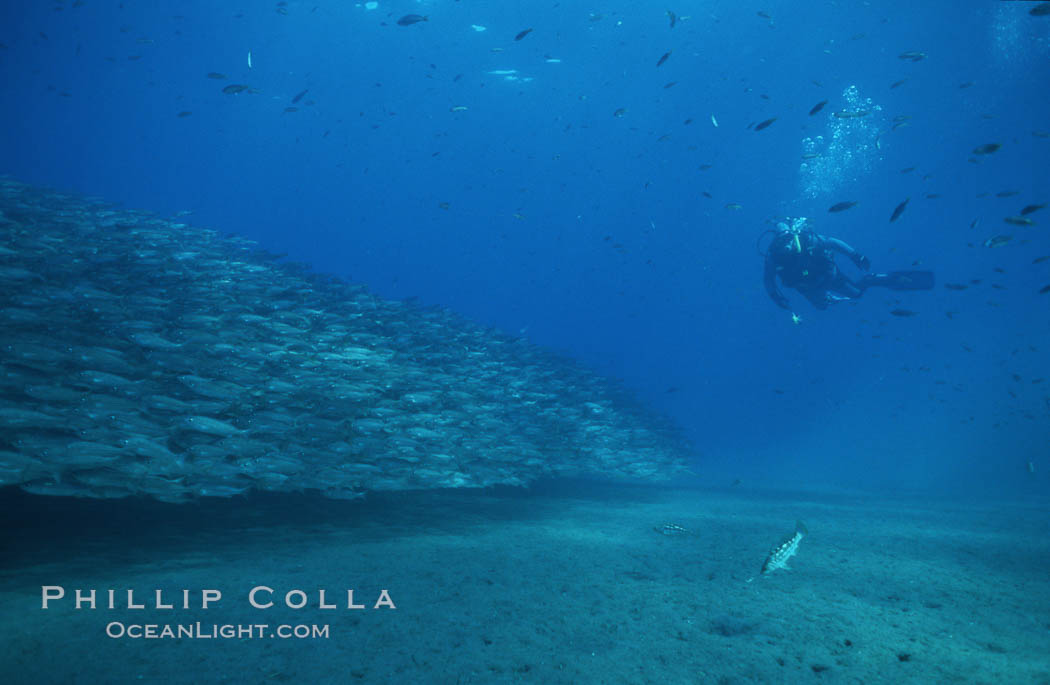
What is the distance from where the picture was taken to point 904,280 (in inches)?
623

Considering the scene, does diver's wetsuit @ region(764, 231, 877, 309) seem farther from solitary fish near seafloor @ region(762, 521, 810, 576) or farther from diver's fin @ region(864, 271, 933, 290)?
solitary fish near seafloor @ region(762, 521, 810, 576)

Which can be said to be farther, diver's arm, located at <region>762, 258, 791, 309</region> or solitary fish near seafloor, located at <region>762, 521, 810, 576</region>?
diver's arm, located at <region>762, 258, 791, 309</region>

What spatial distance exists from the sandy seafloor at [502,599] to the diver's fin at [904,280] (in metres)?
10.0

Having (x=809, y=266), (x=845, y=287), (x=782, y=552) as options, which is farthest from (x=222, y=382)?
(x=845, y=287)

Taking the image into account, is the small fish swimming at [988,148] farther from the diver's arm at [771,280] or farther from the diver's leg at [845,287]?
the diver's leg at [845,287]

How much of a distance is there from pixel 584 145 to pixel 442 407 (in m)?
50.3

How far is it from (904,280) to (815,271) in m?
3.37

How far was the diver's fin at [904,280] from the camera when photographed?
15.6 meters

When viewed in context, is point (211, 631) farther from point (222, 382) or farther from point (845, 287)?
point (845, 287)

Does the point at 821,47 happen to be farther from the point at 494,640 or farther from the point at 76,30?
the point at 76,30

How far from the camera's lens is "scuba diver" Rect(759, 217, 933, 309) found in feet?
48.9

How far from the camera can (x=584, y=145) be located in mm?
53281

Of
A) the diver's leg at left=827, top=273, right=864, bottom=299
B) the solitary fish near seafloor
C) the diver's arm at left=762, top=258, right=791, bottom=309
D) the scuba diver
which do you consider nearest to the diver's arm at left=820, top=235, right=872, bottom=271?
the scuba diver

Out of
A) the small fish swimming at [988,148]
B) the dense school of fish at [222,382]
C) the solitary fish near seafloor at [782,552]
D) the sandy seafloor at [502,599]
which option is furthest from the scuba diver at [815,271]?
the solitary fish near seafloor at [782,552]
